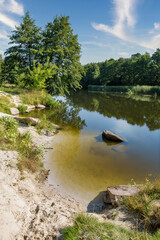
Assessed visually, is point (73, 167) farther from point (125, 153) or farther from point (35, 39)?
point (35, 39)

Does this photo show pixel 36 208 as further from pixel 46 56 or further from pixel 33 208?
pixel 46 56

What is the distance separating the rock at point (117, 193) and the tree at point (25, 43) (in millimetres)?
19336

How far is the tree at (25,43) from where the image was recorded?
19.2m

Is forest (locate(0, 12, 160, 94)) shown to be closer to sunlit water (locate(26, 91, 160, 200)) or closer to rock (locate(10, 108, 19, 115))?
rock (locate(10, 108, 19, 115))

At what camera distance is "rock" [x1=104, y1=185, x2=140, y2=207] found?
348cm

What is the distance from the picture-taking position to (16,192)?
10.7ft

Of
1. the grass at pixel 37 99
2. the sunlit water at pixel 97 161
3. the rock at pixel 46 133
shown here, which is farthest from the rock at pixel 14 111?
the sunlit water at pixel 97 161

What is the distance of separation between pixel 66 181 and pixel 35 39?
20891 mm

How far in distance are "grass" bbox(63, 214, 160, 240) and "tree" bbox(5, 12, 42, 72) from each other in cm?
2011

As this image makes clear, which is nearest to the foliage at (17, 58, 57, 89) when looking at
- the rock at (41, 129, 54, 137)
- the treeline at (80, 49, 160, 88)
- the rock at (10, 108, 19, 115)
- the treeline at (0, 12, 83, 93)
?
the treeline at (0, 12, 83, 93)

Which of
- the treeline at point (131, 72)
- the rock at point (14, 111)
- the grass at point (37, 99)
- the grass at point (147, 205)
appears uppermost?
the treeline at point (131, 72)

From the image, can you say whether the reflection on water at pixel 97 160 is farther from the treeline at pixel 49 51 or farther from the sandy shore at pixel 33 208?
the treeline at pixel 49 51

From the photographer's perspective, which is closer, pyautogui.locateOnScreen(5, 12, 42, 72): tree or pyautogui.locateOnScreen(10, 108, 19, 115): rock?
pyautogui.locateOnScreen(10, 108, 19, 115): rock

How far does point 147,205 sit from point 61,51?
19190mm
